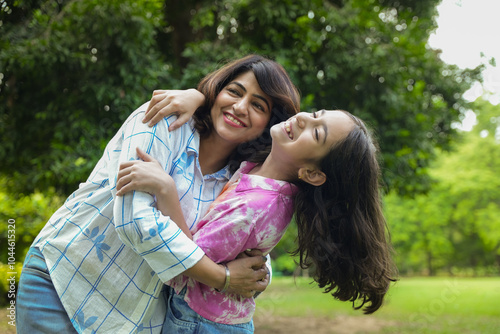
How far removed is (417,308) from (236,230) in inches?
382

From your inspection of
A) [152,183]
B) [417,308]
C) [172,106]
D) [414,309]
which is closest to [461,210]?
[417,308]

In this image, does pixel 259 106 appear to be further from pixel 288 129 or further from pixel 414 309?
pixel 414 309

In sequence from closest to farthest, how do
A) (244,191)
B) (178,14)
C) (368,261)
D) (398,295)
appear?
(244,191), (368,261), (178,14), (398,295)

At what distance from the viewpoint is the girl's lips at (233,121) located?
1.85 meters

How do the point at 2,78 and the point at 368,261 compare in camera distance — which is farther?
the point at 2,78

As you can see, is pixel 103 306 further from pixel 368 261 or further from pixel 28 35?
pixel 28 35

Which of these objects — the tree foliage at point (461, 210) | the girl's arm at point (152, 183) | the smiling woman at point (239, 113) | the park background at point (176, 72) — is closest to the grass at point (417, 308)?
the tree foliage at point (461, 210)

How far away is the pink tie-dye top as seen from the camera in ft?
5.31

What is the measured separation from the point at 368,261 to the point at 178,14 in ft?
15.9

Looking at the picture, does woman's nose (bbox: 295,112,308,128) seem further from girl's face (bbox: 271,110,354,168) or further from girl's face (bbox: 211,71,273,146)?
girl's face (bbox: 211,71,273,146)

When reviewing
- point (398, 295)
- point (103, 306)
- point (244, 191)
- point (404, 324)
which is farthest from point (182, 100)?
point (398, 295)

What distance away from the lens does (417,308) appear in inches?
398

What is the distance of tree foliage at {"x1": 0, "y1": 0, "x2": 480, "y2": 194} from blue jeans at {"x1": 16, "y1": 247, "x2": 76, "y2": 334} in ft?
7.55

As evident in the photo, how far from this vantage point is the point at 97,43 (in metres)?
4.15
